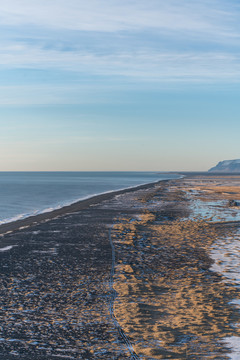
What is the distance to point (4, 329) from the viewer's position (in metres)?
6.59

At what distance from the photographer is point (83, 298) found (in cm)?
837

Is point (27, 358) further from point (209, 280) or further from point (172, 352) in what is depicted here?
point (209, 280)

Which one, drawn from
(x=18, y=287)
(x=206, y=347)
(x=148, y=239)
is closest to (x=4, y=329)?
(x=18, y=287)

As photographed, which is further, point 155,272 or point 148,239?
point 148,239

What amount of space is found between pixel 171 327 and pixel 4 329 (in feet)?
10.3

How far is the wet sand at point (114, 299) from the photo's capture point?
5988 millimetres

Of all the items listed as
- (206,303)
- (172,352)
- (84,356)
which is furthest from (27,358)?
(206,303)

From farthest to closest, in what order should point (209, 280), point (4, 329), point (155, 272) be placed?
1. point (155, 272)
2. point (209, 280)
3. point (4, 329)

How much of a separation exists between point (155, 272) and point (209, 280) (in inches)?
66.7

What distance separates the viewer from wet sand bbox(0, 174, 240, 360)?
236 inches

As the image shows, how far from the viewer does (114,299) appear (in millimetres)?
8297

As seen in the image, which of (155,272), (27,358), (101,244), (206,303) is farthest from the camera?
(101,244)

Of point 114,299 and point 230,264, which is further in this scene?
point 230,264

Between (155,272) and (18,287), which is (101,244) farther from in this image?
(18,287)
